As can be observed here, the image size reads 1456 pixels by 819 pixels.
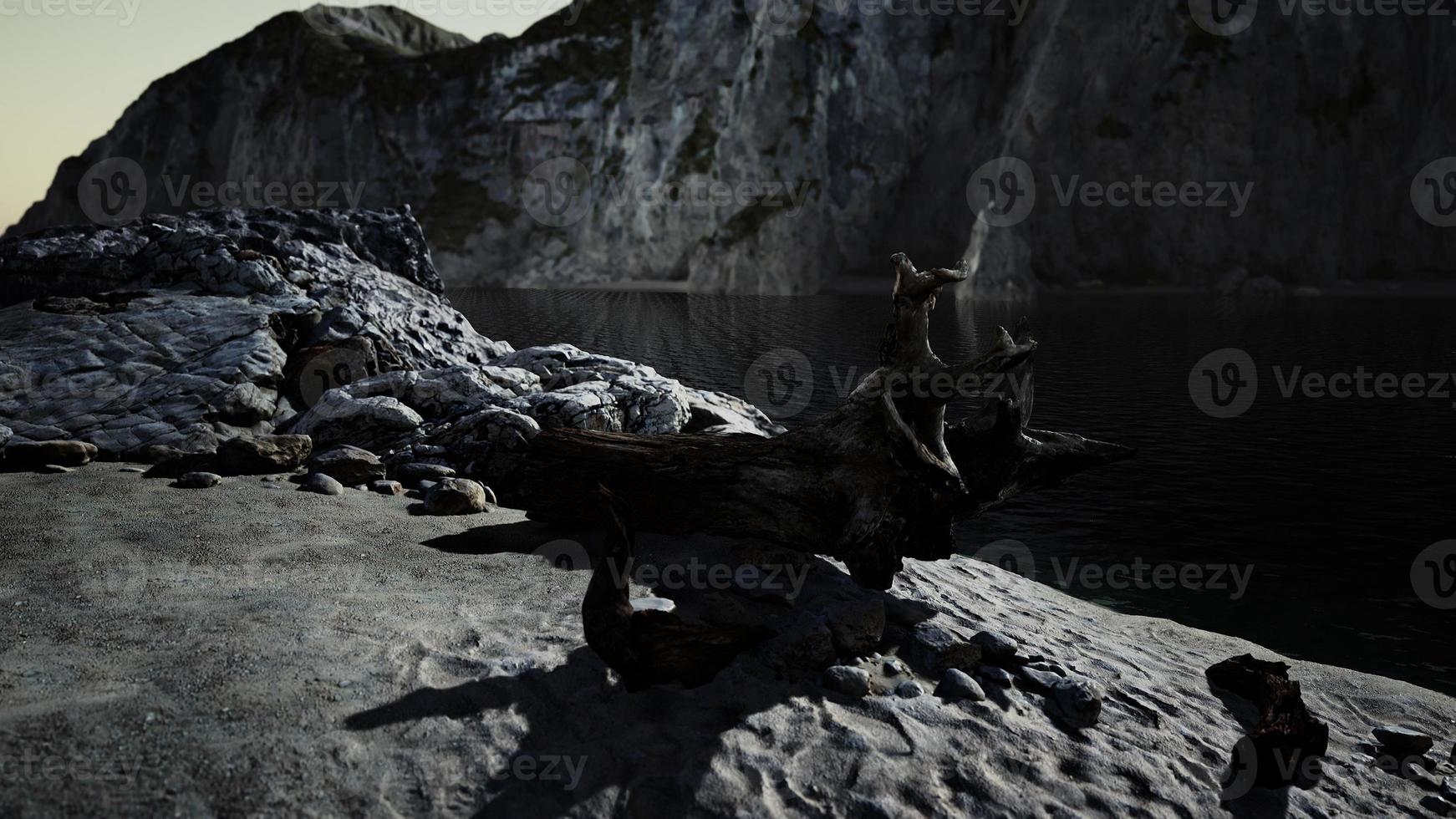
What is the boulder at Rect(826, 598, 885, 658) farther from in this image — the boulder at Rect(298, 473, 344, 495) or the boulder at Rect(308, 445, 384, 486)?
the boulder at Rect(308, 445, 384, 486)

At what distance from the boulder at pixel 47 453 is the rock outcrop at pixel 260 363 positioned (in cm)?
57

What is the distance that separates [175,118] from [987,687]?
12819 cm

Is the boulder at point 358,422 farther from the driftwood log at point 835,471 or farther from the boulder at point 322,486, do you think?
the driftwood log at point 835,471

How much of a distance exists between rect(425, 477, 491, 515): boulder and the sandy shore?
3.15 feet

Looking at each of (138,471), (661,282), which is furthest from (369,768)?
(661,282)

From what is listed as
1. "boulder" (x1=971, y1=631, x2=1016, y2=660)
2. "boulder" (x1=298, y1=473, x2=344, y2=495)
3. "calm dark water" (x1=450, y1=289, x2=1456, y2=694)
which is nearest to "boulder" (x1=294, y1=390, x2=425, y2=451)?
"boulder" (x1=298, y1=473, x2=344, y2=495)

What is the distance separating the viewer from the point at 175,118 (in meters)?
107

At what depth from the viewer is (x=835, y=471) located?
271 inches

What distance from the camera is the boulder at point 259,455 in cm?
890

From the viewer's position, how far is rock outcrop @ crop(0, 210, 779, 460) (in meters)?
10.4

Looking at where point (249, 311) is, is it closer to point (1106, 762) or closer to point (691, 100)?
point (1106, 762)

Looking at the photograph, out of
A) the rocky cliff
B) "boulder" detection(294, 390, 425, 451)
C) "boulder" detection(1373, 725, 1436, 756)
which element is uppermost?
the rocky cliff

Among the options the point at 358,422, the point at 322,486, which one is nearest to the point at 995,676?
the point at 322,486

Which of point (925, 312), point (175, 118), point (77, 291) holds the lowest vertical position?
point (77, 291)
